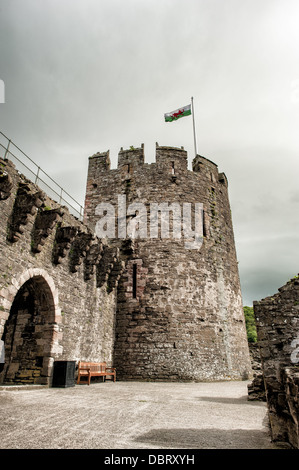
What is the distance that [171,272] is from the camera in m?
11.6

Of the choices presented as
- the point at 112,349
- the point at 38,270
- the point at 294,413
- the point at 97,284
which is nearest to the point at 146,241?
the point at 97,284

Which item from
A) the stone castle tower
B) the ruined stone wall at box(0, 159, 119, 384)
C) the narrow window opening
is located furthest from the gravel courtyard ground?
the narrow window opening

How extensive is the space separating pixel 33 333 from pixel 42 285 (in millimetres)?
1362

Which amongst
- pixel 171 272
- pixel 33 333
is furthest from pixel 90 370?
pixel 171 272

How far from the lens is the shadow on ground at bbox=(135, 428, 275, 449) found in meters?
2.58

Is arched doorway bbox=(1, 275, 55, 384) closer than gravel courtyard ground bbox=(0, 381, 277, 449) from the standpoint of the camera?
No

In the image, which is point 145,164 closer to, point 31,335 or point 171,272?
point 171,272

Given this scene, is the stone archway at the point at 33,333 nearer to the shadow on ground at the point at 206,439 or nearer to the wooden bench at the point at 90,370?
the wooden bench at the point at 90,370

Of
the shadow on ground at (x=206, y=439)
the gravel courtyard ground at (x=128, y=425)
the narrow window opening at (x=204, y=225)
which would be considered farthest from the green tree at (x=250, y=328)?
the shadow on ground at (x=206, y=439)

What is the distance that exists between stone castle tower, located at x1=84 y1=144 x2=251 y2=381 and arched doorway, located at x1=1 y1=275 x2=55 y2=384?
12.6ft

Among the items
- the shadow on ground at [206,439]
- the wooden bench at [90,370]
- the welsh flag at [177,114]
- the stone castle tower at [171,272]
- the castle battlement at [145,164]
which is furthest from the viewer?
the welsh flag at [177,114]

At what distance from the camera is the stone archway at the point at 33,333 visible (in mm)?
7469

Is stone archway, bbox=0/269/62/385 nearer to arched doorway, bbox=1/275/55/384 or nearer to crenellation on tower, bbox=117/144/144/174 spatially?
arched doorway, bbox=1/275/55/384
